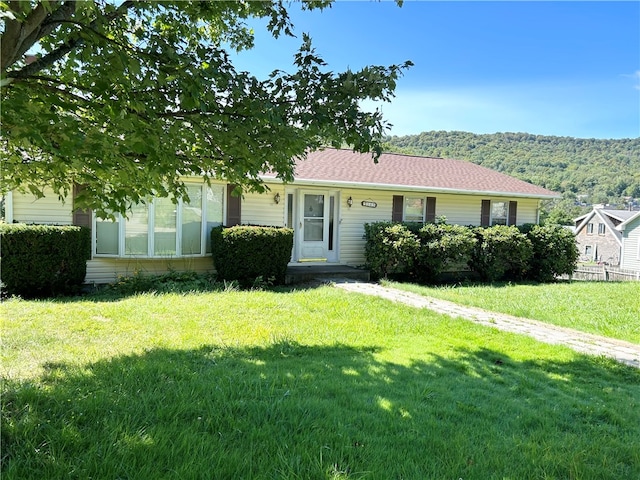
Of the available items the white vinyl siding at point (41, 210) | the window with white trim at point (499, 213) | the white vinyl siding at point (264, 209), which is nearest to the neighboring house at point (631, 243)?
the window with white trim at point (499, 213)

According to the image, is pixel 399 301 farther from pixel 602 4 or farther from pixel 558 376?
pixel 602 4

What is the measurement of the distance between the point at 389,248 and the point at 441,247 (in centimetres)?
142

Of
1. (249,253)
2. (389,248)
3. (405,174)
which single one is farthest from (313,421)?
(405,174)

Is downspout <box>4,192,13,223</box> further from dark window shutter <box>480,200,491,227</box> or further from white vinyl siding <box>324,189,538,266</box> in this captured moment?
dark window shutter <box>480,200,491,227</box>

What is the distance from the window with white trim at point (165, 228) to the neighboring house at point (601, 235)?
46.1 m

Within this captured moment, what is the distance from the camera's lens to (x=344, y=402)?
10.1ft

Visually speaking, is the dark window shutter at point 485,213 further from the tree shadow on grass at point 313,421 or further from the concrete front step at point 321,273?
the tree shadow on grass at point 313,421

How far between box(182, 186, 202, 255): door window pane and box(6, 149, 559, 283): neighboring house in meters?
0.02

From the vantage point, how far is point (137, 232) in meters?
9.31

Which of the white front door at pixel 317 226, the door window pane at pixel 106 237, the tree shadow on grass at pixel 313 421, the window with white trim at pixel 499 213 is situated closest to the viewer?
the tree shadow on grass at pixel 313 421

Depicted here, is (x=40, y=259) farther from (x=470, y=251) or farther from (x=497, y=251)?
(x=497, y=251)

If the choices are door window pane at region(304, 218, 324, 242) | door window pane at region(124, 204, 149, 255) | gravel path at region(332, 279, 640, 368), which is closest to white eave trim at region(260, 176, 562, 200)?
door window pane at region(304, 218, 324, 242)

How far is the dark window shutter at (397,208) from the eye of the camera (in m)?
12.4

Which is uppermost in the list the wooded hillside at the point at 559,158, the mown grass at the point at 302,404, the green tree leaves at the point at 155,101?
the wooded hillside at the point at 559,158
